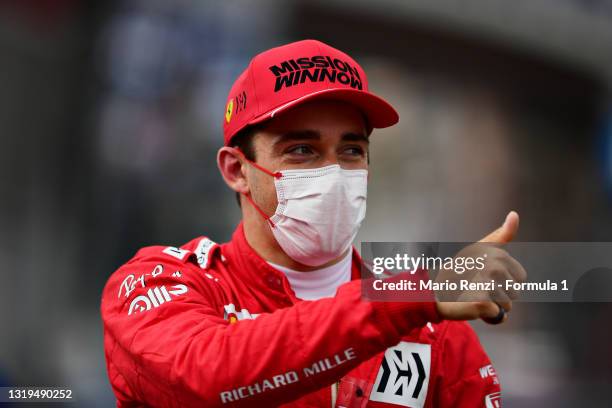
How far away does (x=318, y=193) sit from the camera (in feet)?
7.88

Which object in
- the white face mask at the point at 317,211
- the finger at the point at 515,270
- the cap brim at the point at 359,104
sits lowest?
the finger at the point at 515,270

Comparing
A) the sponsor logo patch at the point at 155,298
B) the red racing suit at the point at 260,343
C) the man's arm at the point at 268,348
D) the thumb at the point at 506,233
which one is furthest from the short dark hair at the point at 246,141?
the thumb at the point at 506,233

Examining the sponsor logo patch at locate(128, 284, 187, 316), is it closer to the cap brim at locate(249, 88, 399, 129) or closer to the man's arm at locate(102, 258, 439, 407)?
the man's arm at locate(102, 258, 439, 407)

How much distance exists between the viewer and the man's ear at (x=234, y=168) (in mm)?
2654

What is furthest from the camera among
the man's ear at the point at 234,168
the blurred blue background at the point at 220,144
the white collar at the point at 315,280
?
the blurred blue background at the point at 220,144

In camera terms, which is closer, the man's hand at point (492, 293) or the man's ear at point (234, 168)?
the man's hand at point (492, 293)

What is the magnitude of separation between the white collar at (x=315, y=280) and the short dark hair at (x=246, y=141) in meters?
0.40

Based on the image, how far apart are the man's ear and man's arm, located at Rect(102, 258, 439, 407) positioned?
797 mm

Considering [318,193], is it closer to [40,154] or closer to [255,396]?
[255,396]

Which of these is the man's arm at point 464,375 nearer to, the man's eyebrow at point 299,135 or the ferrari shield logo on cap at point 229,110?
the man's eyebrow at point 299,135

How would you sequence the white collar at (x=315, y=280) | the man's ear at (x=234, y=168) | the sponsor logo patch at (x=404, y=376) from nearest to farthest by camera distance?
1. the sponsor logo patch at (x=404, y=376)
2. the white collar at (x=315, y=280)
3. the man's ear at (x=234, y=168)

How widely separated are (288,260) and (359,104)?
606mm

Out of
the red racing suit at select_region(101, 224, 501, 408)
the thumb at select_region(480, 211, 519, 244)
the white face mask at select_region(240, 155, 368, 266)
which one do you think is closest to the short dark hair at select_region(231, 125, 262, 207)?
the white face mask at select_region(240, 155, 368, 266)

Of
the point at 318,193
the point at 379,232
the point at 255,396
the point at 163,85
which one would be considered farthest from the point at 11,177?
the point at 255,396
